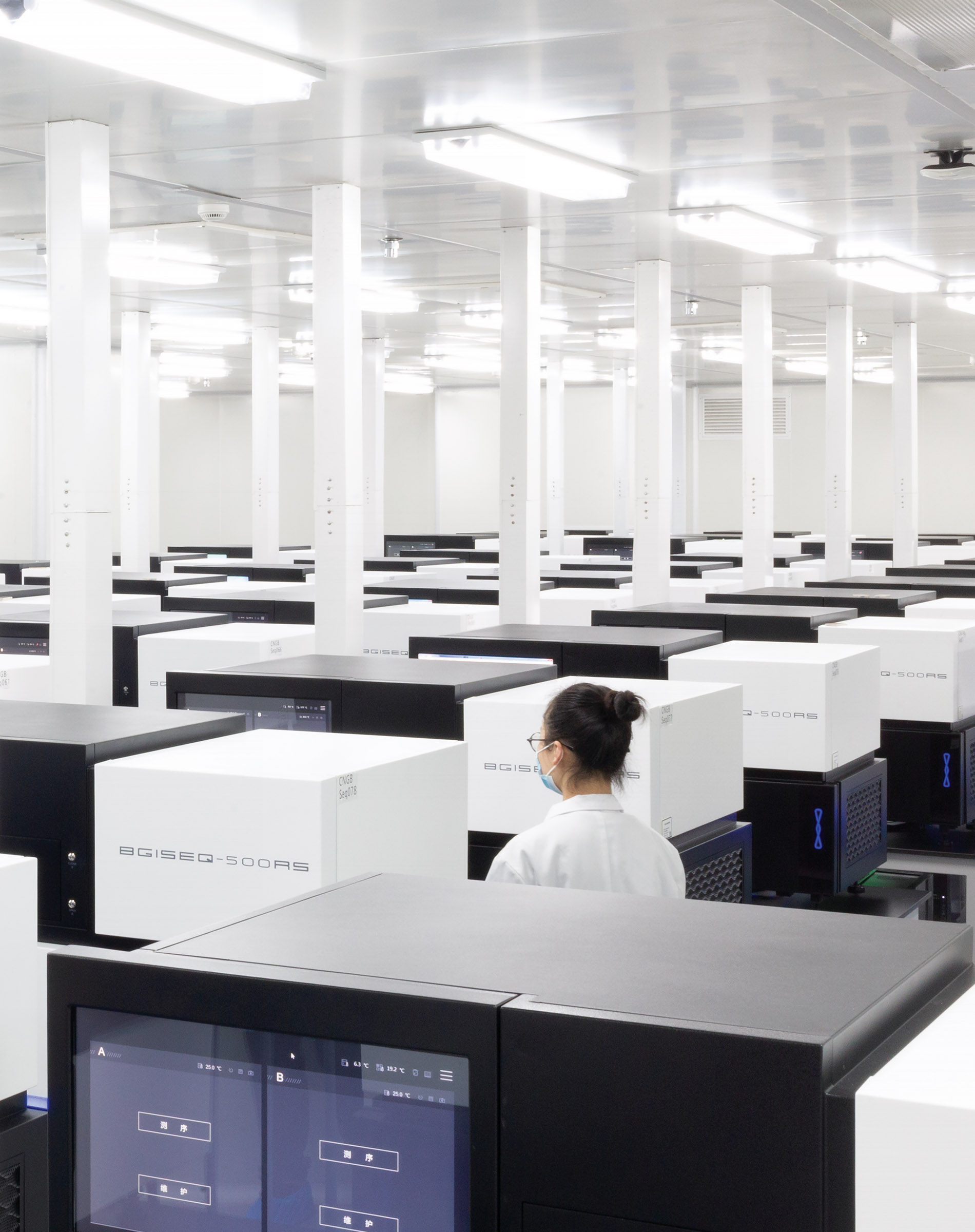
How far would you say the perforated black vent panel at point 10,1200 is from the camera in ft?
7.70

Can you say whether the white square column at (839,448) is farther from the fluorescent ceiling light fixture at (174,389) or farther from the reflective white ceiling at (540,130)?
the fluorescent ceiling light fixture at (174,389)

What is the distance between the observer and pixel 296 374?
73.3 feet

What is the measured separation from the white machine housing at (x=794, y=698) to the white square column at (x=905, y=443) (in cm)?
1113

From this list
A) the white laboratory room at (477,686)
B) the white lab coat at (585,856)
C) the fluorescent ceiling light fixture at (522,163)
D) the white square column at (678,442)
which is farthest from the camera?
the white square column at (678,442)

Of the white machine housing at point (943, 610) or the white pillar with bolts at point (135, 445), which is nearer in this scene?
the white machine housing at point (943, 610)

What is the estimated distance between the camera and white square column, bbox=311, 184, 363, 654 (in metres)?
8.79

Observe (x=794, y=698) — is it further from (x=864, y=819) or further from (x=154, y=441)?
(x=154, y=441)

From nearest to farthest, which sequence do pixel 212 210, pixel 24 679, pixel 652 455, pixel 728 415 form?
pixel 24 679, pixel 212 210, pixel 652 455, pixel 728 415

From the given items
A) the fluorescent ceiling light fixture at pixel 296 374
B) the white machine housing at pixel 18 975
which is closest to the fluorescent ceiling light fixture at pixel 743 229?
the white machine housing at pixel 18 975

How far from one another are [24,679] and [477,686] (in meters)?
2.14

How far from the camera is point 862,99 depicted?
6.94m

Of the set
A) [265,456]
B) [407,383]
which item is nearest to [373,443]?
[265,456]

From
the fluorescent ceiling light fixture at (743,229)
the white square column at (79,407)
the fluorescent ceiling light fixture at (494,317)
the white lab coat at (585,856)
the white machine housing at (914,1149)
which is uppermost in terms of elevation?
the fluorescent ceiling light fixture at (494,317)

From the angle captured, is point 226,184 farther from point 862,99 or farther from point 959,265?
point 959,265
